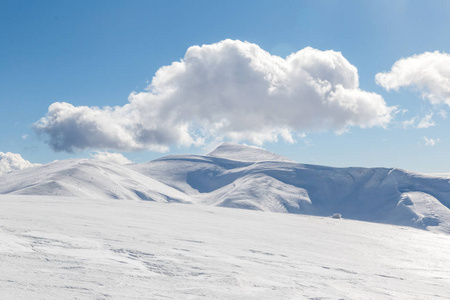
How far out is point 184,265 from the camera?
981 centimetres

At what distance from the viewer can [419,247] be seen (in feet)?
65.6

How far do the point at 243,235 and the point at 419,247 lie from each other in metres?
9.13

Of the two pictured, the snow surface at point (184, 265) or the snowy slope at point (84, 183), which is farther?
the snowy slope at point (84, 183)

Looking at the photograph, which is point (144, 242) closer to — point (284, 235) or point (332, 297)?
point (332, 297)

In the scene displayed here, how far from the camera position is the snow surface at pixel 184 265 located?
771 cm

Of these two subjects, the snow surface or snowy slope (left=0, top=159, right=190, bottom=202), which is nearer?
the snow surface

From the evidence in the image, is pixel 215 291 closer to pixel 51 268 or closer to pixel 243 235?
pixel 51 268

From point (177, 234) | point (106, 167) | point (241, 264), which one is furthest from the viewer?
point (106, 167)

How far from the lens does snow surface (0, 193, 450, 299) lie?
7706 millimetres

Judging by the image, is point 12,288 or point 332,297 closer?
point 12,288

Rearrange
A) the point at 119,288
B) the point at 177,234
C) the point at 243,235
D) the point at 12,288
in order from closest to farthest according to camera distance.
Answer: the point at 12,288, the point at 119,288, the point at 177,234, the point at 243,235

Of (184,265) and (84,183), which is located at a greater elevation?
(84,183)

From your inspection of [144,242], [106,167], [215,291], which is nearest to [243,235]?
[144,242]

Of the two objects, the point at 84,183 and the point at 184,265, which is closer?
the point at 184,265
